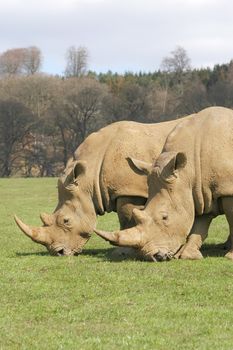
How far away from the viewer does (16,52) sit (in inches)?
3095

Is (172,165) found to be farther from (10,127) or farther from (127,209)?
(10,127)

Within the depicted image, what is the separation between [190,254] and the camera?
400 inches

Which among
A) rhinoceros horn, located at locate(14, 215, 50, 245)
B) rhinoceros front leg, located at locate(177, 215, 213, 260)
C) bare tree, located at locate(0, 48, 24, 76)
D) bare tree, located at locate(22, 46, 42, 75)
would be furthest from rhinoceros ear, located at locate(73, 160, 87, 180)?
bare tree, located at locate(22, 46, 42, 75)

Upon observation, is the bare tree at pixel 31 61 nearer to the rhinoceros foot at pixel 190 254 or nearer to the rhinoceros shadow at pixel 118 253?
the rhinoceros shadow at pixel 118 253

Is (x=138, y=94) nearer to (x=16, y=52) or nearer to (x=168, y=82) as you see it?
(x=168, y=82)

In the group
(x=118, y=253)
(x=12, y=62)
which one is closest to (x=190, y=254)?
(x=118, y=253)

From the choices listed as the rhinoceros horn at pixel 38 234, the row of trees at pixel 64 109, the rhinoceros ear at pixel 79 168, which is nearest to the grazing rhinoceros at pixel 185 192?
the rhinoceros ear at pixel 79 168

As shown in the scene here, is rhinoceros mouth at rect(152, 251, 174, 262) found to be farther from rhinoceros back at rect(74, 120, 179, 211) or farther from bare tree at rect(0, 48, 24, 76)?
bare tree at rect(0, 48, 24, 76)

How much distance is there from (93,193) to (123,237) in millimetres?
1800

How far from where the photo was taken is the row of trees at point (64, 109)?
208 feet

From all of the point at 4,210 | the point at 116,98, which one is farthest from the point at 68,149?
the point at 4,210

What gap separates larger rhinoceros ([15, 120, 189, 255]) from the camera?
11.0 m

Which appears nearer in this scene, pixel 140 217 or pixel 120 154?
pixel 140 217

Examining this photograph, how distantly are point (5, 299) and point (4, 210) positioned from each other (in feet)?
50.5
